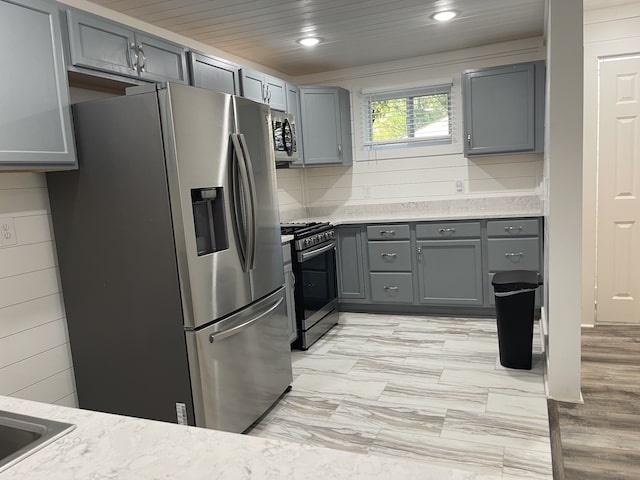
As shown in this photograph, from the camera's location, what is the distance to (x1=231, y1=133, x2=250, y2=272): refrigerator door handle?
2445 millimetres

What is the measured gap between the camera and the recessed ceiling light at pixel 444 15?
11.1 ft

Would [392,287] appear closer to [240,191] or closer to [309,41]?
[309,41]

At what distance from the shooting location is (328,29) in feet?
11.7

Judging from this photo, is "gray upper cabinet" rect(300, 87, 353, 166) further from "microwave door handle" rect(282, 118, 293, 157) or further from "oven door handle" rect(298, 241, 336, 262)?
"microwave door handle" rect(282, 118, 293, 157)

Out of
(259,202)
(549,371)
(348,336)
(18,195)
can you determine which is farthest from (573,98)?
(18,195)

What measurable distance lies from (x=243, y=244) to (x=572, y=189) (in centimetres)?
175

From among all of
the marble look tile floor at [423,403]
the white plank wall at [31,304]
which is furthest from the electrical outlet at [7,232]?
the marble look tile floor at [423,403]

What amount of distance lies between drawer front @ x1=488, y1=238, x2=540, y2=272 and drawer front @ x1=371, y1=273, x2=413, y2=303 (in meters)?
0.75

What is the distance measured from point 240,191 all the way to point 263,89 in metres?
1.74

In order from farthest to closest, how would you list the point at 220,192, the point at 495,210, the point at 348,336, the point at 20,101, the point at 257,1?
the point at 495,210, the point at 348,336, the point at 257,1, the point at 220,192, the point at 20,101

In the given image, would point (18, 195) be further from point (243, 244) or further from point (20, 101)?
point (243, 244)

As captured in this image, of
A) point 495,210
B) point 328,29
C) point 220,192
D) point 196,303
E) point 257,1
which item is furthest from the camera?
point 495,210

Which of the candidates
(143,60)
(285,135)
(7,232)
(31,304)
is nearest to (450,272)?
(285,135)

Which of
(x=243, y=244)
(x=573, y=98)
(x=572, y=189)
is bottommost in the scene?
Result: (x=243, y=244)
